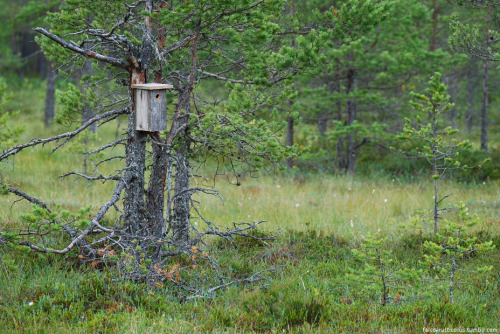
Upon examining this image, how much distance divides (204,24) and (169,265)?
127 inches

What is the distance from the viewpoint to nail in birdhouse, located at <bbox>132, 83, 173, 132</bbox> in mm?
6070

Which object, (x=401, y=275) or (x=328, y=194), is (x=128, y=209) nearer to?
(x=401, y=275)

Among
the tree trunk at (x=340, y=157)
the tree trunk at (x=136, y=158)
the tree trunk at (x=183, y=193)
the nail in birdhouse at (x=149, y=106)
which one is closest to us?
the nail in birdhouse at (x=149, y=106)

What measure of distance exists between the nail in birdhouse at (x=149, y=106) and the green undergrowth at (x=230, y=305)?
1.84 metres

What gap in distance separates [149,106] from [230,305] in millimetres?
2626

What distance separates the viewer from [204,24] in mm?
6332

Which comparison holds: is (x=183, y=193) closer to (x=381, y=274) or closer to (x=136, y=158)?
(x=136, y=158)

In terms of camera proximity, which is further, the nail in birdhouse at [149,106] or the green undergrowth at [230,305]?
the nail in birdhouse at [149,106]

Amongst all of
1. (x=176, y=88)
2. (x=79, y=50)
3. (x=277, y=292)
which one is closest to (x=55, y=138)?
(x=79, y=50)

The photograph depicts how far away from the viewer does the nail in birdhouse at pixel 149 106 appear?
239 inches

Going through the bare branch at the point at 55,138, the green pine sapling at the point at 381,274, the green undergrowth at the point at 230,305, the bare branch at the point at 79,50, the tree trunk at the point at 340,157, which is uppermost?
the bare branch at the point at 79,50

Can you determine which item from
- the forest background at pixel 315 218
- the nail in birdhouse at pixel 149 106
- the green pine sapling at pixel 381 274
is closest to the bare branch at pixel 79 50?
the nail in birdhouse at pixel 149 106

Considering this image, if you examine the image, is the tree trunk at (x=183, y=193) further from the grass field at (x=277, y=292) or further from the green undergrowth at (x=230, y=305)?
the green undergrowth at (x=230, y=305)

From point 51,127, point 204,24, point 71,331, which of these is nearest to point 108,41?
point 204,24
